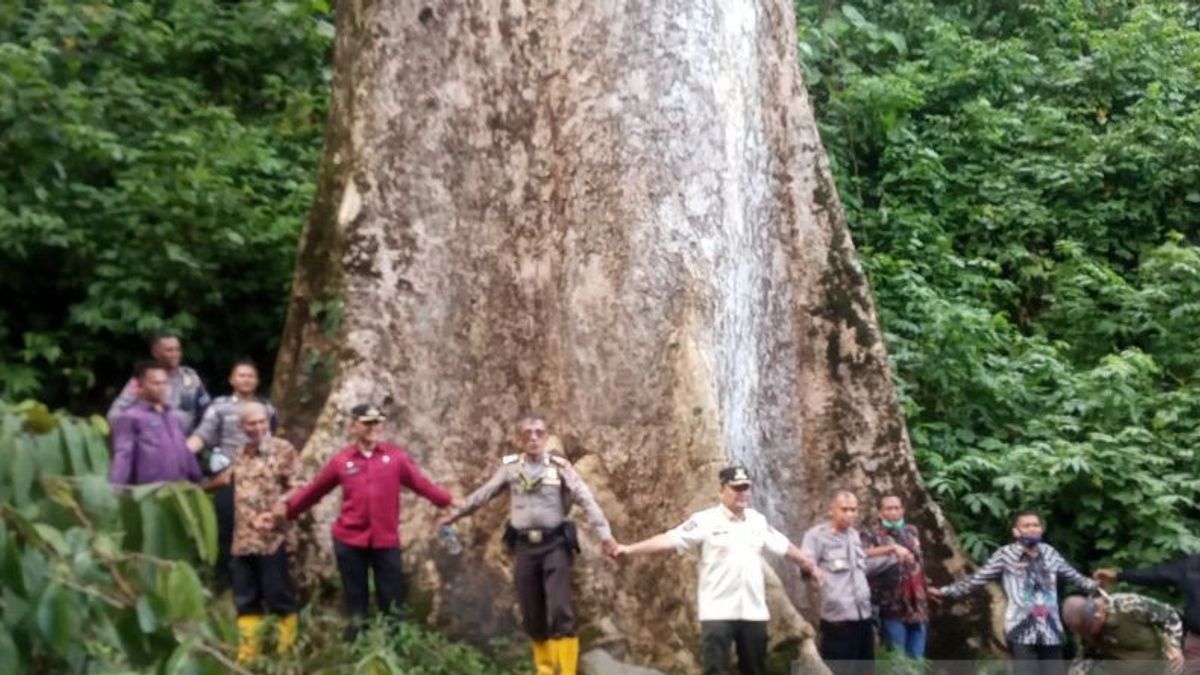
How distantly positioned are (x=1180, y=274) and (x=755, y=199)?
173 inches

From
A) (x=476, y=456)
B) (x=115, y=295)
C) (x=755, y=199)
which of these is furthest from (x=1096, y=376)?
(x=115, y=295)

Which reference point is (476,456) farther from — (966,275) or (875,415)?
Answer: (966,275)

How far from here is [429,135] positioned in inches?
482

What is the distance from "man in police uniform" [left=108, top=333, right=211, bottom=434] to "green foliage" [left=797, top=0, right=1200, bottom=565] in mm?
4800

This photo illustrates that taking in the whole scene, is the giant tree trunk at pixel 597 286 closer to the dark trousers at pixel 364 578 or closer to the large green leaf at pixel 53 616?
→ the dark trousers at pixel 364 578

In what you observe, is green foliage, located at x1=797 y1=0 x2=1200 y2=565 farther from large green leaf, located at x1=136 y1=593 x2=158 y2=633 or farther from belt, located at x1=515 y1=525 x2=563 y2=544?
large green leaf, located at x1=136 y1=593 x2=158 y2=633

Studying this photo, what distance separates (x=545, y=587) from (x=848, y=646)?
1664mm

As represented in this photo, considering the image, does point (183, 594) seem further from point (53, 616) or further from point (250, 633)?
point (250, 633)

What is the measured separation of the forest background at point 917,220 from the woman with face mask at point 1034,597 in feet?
5.00

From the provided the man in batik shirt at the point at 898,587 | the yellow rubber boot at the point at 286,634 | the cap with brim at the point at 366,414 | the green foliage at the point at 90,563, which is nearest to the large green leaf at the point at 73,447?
the green foliage at the point at 90,563

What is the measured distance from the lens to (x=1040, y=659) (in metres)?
11.8

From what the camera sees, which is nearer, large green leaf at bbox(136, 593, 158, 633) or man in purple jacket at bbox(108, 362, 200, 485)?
large green leaf at bbox(136, 593, 158, 633)

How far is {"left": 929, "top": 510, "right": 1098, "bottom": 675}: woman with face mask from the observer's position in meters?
11.8

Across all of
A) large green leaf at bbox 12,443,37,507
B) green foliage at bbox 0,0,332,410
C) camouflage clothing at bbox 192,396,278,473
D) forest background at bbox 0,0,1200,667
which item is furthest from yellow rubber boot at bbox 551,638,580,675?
large green leaf at bbox 12,443,37,507
